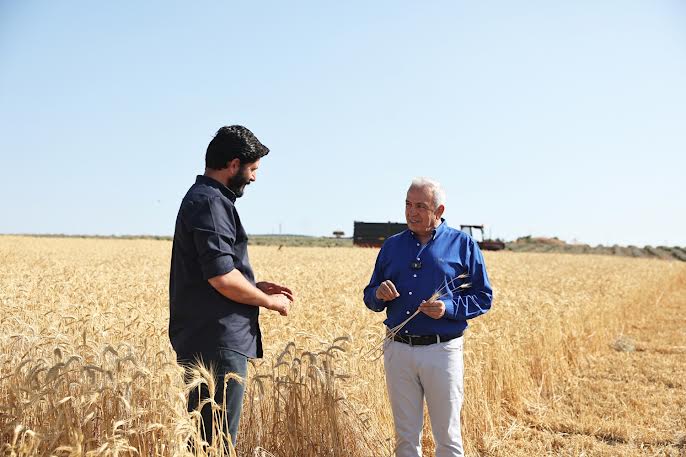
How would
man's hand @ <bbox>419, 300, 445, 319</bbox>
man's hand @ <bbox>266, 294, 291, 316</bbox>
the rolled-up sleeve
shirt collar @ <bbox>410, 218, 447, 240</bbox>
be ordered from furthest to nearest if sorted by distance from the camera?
shirt collar @ <bbox>410, 218, 447, 240</bbox> → man's hand @ <bbox>419, 300, 445, 319</bbox> → man's hand @ <bbox>266, 294, 291, 316</bbox> → the rolled-up sleeve

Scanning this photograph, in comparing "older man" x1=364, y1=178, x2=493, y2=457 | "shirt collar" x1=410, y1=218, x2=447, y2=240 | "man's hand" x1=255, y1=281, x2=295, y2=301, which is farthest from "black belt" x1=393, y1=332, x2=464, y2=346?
"man's hand" x1=255, y1=281, x2=295, y2=301

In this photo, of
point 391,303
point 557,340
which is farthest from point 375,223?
point 391,303

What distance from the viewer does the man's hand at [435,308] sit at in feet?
11.8

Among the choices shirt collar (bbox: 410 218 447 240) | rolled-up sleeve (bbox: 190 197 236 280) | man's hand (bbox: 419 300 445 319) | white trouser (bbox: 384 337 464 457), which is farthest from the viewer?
shirt collar (bbox: 410 218 447 240)

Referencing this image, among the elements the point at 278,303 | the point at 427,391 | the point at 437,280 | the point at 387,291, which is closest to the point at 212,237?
the point at 278,303

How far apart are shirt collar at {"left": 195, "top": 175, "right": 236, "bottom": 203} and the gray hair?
107 centimetres

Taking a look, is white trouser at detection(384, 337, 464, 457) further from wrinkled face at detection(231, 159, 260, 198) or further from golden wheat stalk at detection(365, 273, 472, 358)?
wrinkled face at detection(231, 159, 260, 198)

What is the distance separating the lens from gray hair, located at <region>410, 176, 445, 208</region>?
3.73 metres

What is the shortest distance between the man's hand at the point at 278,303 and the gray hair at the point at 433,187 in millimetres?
1001

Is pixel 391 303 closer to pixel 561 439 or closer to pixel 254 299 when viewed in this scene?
pixel 254 299

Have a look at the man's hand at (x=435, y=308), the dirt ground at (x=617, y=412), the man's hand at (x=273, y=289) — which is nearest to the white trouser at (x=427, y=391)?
the man's hand at (x=435, y=308)

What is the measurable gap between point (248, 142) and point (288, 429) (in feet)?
5.89

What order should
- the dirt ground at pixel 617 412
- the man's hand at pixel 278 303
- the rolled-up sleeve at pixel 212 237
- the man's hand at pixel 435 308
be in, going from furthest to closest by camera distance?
1. the dirt ground at pixel 617 412
2. the man's hand at pixel 435 308
3. the man's hand at pixel 278 303
4. the rolled-up sleeve at pixel 212 237

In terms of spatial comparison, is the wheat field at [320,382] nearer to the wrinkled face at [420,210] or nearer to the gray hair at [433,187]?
the wrinkled face at [420,210]
